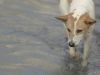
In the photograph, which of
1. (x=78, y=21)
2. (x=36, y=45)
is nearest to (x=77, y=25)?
(x=78, y=21)

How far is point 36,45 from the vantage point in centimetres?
629

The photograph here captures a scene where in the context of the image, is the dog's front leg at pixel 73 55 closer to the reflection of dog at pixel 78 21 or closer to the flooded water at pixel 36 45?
the flooded water at pixel 36 45

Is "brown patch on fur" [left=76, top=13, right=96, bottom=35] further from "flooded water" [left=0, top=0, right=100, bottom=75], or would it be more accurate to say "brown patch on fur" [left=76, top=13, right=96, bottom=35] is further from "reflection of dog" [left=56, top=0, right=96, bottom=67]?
"flooded water" [left=0, top=0, right=100, bottom=75]

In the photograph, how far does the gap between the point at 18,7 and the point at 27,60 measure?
398 cm

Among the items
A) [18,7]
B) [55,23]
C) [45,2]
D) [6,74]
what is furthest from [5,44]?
[45,2]

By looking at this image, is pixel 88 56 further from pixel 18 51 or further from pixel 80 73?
pixel 18 51

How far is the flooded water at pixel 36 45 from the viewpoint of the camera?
205 inches

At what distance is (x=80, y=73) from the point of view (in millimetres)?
5094

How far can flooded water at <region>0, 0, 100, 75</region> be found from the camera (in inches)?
205

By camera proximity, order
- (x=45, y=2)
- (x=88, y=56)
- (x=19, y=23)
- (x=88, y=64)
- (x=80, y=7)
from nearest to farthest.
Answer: (x=80, y=7)
(x=88, y=64)
(x=88, y=56)
(x=19, y=23)
(x=45, y=2)

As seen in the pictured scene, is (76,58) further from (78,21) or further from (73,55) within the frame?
(78,21)

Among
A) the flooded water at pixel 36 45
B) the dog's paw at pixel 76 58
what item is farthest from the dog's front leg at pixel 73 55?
the flooded water at pixel 36 45

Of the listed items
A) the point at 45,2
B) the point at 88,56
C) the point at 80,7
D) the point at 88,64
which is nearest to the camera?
the point at 80,7

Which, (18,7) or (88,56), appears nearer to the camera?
(88,56)
